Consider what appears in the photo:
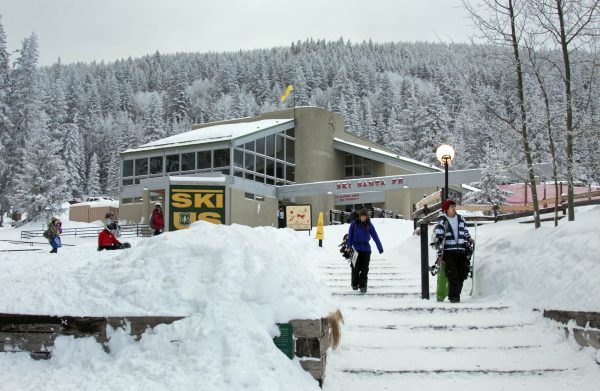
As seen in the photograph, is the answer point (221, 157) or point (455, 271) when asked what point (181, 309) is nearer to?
point (455, 271)

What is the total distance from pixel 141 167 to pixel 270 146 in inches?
352

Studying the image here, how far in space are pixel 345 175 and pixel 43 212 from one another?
2586 cm

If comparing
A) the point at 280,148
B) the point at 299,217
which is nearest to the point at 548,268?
the point at 299,217

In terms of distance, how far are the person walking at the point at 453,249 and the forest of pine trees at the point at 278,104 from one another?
10.6ft

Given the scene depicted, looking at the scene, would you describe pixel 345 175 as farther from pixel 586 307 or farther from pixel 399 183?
pixel 586 307

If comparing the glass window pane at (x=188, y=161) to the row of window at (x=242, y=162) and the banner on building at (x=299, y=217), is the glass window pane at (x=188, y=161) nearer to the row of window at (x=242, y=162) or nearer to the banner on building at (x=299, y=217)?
the row of window at (x=242, y=162)

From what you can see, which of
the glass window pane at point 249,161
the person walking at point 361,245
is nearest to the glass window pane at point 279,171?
the glass window pane at point 249,161

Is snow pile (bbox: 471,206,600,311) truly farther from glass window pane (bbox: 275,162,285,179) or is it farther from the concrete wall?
glass window pane (bbox: 275,162,285,179)

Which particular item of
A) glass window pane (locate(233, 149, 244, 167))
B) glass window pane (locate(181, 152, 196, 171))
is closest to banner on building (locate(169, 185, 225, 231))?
glass window pane (locate(233, 149, 244, 167))

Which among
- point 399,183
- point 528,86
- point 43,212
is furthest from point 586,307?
point 43,212

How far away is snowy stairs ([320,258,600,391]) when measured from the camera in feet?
15.4

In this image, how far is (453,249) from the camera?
296 inches

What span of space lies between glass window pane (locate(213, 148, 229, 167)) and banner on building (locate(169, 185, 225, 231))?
20638 mm

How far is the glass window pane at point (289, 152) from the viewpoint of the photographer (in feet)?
123
